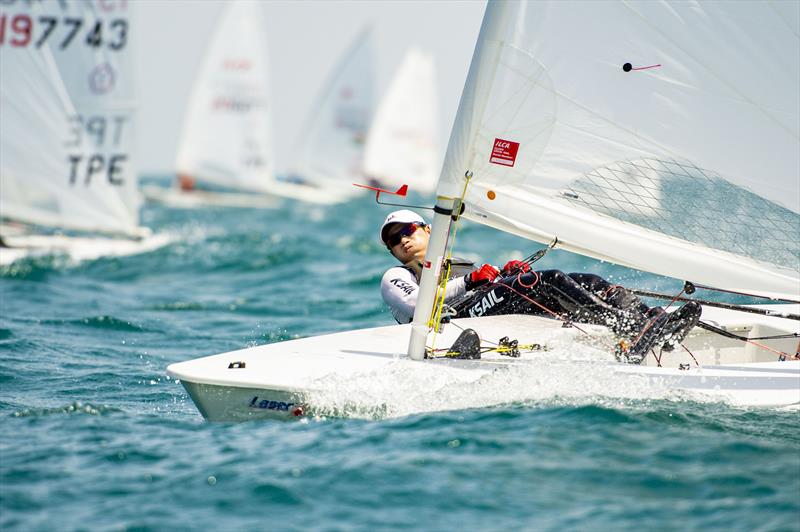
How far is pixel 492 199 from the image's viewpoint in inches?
169

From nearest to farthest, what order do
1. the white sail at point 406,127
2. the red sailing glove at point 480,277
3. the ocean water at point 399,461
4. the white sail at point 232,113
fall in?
the ocean water at point 399,461
the red sailing glove at point 480,277
the white sail at point 232,113
the white sail at point 406,127

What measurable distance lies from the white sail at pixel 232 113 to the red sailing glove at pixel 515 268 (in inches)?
760

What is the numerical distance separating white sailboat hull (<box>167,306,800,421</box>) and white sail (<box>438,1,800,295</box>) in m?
0.47

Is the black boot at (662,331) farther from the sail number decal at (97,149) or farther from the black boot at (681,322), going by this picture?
the sail number decal at (97,149)

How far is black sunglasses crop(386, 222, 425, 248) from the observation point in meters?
5.06

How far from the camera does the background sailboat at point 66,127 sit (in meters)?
10.8

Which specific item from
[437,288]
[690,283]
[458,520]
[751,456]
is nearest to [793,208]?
[690,283]

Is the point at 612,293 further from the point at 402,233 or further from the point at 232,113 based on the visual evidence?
the point at 232,113

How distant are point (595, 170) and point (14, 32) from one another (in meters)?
8.38

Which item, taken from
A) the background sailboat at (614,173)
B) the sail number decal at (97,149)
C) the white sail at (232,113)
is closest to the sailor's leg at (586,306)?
the background sailboat at (614,173)

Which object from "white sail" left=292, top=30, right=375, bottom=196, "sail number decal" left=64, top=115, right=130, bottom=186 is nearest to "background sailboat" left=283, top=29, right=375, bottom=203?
"white sail" left=292, top=30, right=375, bottom=196

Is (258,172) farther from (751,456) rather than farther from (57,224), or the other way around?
(751,456)

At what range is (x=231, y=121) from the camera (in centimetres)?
2575

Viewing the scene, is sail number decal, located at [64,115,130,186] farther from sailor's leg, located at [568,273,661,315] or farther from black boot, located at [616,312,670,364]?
black boot, located at [616,312,670,364]
